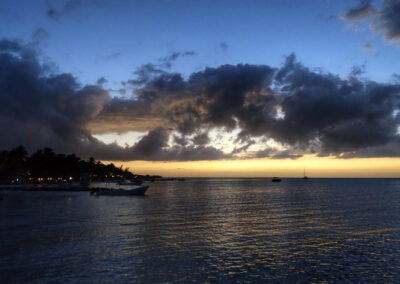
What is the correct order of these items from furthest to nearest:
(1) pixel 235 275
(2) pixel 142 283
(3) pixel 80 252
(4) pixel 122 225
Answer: (4) pixel 122 225
(3) pixel 80 252
(1) pixel 235 275
(2) pixel 142 283

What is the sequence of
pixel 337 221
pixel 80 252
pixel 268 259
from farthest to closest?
pixel 337 221 → pixel 80 252 → pixel 268 259

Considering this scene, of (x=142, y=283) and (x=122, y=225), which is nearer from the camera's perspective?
(x=142, y=283)

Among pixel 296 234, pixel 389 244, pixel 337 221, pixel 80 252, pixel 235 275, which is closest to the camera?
pixel 235 275

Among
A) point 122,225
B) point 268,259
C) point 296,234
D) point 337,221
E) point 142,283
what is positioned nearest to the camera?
point 142,283

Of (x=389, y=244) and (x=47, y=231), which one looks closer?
(x=389, y=244)

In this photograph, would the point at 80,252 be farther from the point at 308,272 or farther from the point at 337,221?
the point at 337,221

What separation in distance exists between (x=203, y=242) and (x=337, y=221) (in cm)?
2282

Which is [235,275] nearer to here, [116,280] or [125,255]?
[116,280]

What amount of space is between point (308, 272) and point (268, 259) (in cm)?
354

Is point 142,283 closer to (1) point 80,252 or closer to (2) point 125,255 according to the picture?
(2) point 125,255

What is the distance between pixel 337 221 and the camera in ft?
140

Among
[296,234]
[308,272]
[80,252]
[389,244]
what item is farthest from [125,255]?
[389,244]

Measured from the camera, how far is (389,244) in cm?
2817

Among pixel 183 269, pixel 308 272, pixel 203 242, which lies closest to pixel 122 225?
pixel 203 242
